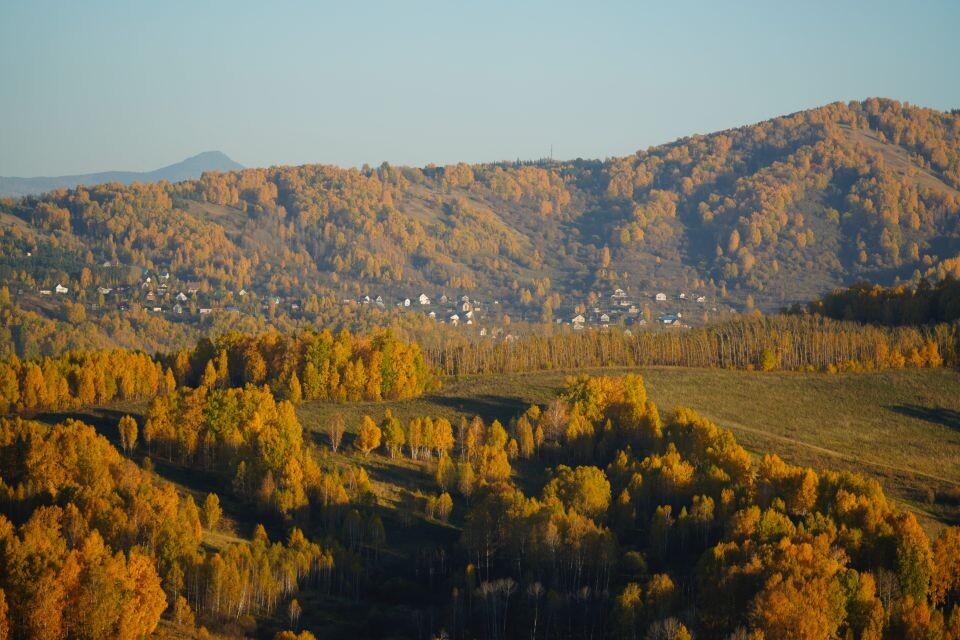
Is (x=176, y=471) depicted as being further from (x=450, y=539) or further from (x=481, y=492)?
(x=481, y=492)

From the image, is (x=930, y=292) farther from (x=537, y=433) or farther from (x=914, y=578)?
(x=914, y=578)

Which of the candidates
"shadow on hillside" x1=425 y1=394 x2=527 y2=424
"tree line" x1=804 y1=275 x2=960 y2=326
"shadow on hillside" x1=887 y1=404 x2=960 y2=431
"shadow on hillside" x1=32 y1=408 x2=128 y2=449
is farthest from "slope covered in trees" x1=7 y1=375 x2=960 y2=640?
"tree line" x1=804 y1=275 x2=960 y2=326

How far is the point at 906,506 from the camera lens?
289ft

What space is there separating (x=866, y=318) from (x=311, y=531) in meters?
91.3

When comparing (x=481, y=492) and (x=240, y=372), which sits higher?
(x=240, y=372)

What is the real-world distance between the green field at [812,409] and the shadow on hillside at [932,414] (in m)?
0.10

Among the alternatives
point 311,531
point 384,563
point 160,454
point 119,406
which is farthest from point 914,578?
point 119,406

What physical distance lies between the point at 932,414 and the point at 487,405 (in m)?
43.1

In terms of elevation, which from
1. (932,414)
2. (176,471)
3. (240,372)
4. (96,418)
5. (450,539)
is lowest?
(450,539)

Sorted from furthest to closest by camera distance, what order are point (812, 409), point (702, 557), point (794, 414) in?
1. point (812, 409)
2. point (794, 414)
3. point (702, 557)

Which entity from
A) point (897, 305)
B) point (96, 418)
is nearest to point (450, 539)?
point (96, 418)

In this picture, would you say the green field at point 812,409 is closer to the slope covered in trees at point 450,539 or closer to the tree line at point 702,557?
the slope covered in trees at point 450,539

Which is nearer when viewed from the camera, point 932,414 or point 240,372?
point 932,414

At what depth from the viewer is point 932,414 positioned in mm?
117375
